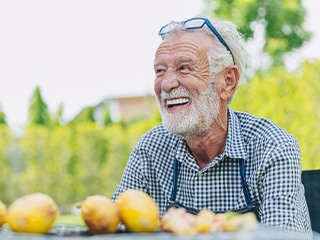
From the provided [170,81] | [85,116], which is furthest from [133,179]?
[85,116]

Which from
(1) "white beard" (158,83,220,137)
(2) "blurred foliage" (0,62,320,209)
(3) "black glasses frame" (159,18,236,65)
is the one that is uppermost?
(3) "black glasses frame" (159,18,236,65)

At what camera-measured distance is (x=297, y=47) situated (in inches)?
819

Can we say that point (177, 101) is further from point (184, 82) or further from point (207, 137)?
point (207, 137)

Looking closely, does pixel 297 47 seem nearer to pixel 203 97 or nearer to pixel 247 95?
pixel 247 95

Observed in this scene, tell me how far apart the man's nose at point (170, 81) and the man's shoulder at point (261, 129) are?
1.01ft

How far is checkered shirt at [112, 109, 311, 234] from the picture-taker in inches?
85.4

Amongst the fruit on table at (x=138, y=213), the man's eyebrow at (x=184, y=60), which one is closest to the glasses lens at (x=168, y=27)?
the man's eyebrow at (x=184, y=60)

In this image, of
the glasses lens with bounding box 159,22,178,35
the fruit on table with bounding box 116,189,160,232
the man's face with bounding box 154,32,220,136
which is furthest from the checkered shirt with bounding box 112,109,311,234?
the fruit on table with bounding box 116,189,160,232

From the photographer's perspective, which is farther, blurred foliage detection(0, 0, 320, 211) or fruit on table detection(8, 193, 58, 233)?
blurred foliage detection(0, 0, 320, 211)

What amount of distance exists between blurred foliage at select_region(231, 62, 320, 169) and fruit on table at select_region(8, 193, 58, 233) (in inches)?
300

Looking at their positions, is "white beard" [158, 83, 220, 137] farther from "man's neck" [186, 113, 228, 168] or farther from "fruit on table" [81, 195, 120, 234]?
"fruit on table" [81, 195, 120, 234]

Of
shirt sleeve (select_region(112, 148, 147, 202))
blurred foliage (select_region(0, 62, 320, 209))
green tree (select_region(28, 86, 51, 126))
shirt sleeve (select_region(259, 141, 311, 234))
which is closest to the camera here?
shirt sleeve (select_region(259, 141, 311, 234))

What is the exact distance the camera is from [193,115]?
2426mm

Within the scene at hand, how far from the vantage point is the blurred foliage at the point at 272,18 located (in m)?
18.4
